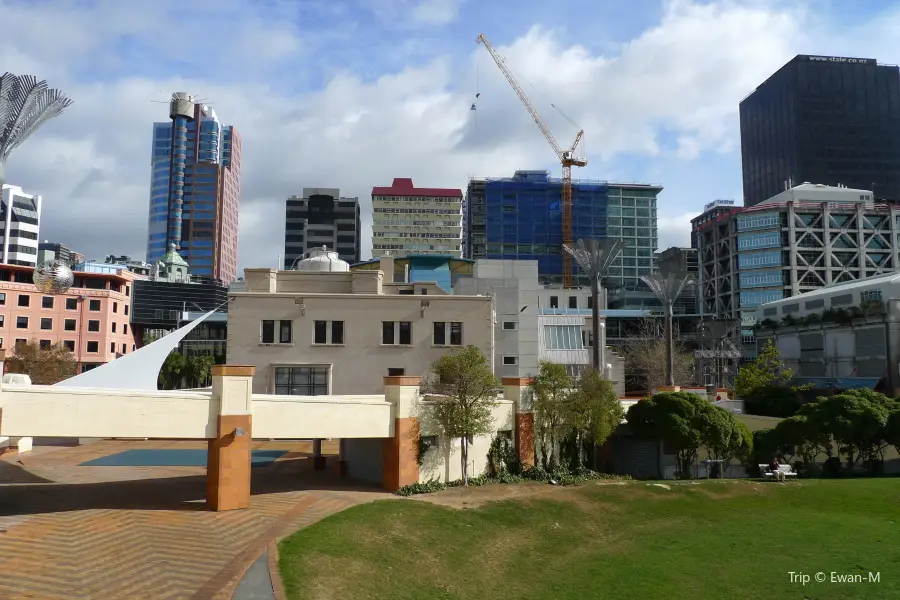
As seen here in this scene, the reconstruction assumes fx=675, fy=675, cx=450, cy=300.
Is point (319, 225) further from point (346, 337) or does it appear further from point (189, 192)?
point (346, 337)

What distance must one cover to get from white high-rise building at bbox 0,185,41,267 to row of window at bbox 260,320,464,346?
356 ft

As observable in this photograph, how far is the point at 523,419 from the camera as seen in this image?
3606 cm

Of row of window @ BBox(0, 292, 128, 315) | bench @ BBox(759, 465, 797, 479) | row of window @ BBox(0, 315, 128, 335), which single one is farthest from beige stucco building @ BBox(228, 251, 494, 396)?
row of window @ BBox(0, 292, 128, 315)

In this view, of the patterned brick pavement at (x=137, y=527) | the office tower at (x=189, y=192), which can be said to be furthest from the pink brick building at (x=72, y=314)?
the office tower at (x=189, y=192)

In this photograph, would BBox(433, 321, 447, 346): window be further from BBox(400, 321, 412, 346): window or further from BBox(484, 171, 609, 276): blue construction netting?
BBox(484, 171, 609, 276): blue construction netting

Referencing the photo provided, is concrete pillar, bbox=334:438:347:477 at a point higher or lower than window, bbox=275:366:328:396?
lower

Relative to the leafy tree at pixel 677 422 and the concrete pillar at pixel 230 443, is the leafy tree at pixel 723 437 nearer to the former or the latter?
the leafy tree at pixel 677 422

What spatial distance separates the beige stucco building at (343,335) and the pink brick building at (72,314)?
177ft

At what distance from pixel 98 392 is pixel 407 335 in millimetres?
24678

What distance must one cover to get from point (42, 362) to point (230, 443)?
183 feet

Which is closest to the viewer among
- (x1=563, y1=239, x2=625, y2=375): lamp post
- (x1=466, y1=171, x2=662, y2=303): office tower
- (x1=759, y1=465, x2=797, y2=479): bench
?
(x1=759, y1=465, x2=797, y2=479): bench

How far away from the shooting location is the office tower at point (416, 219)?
165 meters

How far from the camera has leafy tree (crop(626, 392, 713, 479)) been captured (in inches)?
1448

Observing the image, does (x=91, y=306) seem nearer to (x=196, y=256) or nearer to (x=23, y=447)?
(x=23, y=447)
